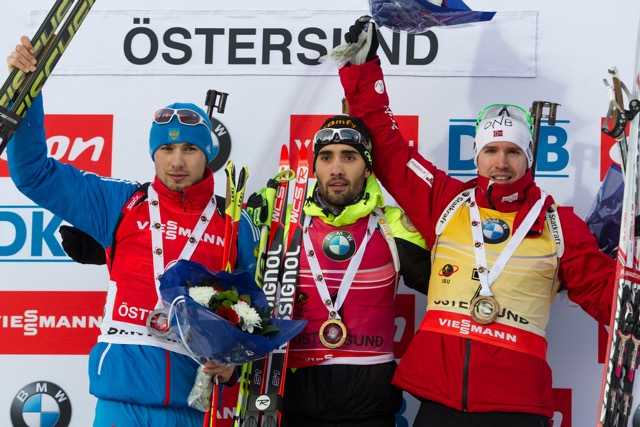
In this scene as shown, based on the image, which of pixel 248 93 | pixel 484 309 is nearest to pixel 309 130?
pixel 248 93

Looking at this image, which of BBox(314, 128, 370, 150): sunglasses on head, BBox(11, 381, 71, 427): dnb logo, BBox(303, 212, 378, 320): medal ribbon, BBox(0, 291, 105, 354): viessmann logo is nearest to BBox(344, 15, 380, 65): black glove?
BBox(314, 128, 370, 150): sunglasses on head

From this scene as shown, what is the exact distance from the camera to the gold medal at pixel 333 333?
4453 millimetres

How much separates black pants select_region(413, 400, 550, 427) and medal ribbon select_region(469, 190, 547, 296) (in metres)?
0.51

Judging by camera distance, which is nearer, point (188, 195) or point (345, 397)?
point (345, 397)

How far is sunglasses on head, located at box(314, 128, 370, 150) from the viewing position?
4609 mm

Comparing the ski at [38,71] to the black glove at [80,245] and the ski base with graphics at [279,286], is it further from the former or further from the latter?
the ski base with graphics at [279,286]

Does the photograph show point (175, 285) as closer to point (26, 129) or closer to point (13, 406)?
point (26, 129)

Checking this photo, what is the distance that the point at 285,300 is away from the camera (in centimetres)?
454

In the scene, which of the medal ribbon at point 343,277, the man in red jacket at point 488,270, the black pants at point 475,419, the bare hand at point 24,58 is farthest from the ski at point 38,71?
the black pants at point 475,419

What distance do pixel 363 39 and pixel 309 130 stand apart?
85 centimetres

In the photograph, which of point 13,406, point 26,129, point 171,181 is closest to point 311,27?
point 171,181

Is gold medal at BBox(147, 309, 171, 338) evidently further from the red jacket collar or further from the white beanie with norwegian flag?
the white beanie with norwegian flag

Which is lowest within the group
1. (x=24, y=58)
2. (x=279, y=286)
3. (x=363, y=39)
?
(x=279, y=286)

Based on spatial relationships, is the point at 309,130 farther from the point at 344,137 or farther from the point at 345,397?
the point at 345,397
